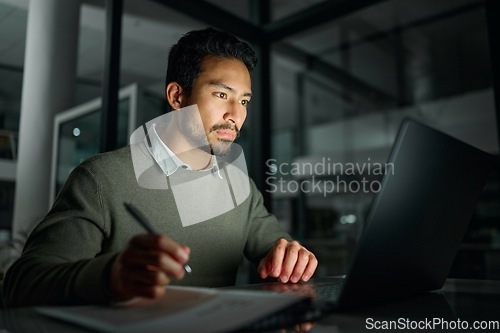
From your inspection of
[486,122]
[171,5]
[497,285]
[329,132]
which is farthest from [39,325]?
[329,132]

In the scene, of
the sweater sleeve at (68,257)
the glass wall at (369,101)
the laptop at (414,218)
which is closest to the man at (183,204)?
the sweater sleeve at (68,257)

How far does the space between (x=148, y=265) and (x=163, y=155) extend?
2.48 feet

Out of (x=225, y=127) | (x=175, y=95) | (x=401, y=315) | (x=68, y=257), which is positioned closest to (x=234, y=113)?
(x=225, y=127)

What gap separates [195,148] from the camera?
4.34 feet

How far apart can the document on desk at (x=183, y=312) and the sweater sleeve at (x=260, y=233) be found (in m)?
0.71

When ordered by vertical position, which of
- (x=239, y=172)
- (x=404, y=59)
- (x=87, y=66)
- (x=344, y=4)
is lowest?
(x=239, y=172)

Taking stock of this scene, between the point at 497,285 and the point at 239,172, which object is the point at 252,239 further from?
the point at 497,285

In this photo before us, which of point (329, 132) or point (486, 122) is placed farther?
point (329, 132)

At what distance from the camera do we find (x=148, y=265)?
1.76ft

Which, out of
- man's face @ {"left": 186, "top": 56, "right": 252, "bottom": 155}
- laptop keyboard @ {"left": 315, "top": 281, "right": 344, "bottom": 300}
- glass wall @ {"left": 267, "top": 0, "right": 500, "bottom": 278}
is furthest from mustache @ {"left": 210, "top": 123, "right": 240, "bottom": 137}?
glass wall @ {"left": 267, "top": 0, "right": 500, "bottom": 278}

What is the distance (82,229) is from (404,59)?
19.0 ft

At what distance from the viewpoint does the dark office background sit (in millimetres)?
2480

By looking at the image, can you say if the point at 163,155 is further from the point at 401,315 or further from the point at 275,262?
the point at 401,315

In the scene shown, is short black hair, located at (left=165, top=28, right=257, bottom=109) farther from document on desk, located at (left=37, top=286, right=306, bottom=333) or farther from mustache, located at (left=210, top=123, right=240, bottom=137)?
document on desk, located at (left=37, top=286, right=306, bottom=333)
